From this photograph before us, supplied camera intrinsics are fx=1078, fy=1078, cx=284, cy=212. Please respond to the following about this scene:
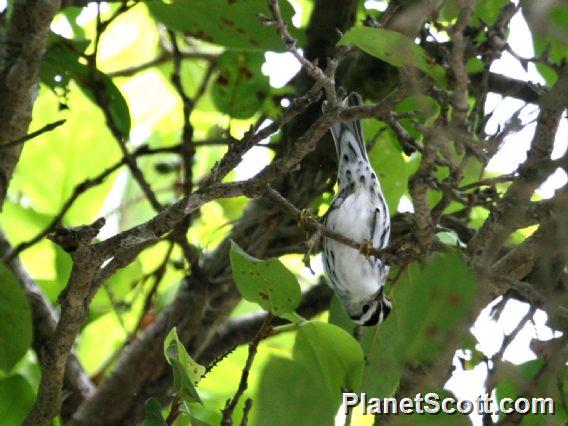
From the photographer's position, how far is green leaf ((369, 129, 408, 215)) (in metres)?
2.72

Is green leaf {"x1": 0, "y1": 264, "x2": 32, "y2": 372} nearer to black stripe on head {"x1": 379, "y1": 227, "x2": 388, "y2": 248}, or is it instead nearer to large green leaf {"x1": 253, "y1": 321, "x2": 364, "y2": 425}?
large green leaf {"x1": 253, "y1": 321, "x2": 364, "y2": 425}

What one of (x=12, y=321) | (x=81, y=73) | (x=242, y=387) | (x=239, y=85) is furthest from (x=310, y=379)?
(x=239, y=85)

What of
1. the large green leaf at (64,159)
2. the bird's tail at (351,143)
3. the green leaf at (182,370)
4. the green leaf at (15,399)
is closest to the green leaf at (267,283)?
the green leaf at (182,370)

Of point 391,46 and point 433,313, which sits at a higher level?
point 391,46

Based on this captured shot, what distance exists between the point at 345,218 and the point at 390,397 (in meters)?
1.14

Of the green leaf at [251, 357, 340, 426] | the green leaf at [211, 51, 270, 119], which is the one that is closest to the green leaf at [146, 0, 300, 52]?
the green leaf at [211, 51, 270, 119]

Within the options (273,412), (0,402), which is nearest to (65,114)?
(0,402)

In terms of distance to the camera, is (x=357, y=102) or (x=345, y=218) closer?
(x=357, y=102)

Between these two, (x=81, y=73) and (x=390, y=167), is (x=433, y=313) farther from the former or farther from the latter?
(x=81, y=73)

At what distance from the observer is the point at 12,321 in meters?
2.28

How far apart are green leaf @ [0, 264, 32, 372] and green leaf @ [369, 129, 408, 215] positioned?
0.96 meters

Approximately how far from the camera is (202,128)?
412 cm

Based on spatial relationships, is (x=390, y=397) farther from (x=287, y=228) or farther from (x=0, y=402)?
(x=287, y=228)

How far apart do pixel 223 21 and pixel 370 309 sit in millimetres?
872
